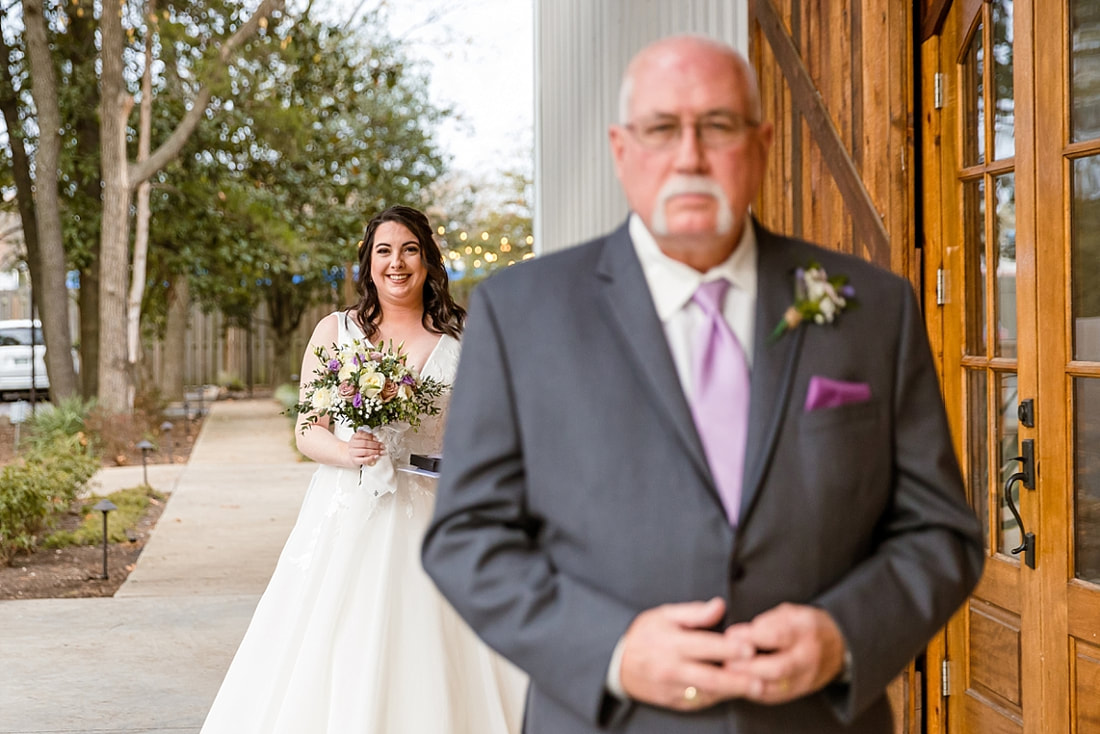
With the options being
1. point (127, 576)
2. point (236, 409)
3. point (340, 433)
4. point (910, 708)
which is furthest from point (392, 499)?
point (236, 409)

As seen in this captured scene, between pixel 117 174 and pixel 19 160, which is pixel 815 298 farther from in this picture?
pixel 19 160

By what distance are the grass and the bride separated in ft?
19.4

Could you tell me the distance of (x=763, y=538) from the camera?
1.64m

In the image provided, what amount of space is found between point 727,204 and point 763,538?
1.51ft

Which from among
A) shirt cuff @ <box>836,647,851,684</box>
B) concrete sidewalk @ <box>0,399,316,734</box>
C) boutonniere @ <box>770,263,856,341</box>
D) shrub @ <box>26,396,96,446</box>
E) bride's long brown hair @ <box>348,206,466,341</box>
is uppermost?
bride's long brown hair @ <box>348,206,466,341</box>

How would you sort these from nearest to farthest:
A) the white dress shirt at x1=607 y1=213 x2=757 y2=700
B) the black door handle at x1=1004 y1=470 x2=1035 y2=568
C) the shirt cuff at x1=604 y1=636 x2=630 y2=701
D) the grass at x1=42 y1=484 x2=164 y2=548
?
the shirt cuff at x1=604 y1=636 x2=630 y2=701
the white dress shirt at x1=607 y1=213 x2=757 y2=700
the black door handle at x1=1004 y1=470 x2=1035 y2=568
the grass at x1=42 y1=484 x2=164 y2=548

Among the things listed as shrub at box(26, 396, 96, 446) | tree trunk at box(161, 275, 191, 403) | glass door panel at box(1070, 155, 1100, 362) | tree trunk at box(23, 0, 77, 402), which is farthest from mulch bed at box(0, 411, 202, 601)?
tree trunk at box(161, 275, 191, 403)

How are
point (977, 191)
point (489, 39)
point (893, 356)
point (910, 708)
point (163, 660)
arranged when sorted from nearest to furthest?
1. point (893, 356)
2. point (977, 191)
3. point (910, 708)
4. point (163, 660)
5. point (489, 39)

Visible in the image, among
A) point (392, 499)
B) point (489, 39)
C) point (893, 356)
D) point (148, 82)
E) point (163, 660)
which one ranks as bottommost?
point (163, 660)

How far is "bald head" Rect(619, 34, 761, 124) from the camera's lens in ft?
5.45

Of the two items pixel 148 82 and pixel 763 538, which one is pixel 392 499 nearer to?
pixel 763 538

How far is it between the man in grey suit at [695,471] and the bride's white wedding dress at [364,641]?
2415mm

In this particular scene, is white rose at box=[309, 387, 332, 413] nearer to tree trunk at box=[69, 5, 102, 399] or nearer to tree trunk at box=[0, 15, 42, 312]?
tree trunk at box=[0, 15, 42, 312]

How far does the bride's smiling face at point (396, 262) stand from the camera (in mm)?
4426
